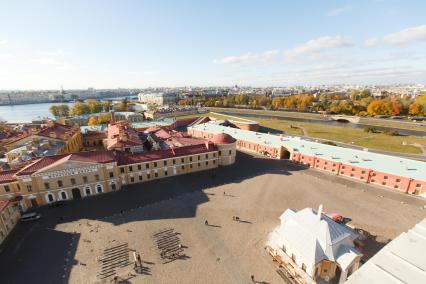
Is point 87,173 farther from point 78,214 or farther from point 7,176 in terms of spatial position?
point 7,176

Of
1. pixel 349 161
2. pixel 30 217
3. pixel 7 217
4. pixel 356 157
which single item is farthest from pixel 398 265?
pixel 7 217

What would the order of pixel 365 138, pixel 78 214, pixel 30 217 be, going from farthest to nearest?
1. pixel 365 138
2. pixel 78 214
3. pixel 30 217

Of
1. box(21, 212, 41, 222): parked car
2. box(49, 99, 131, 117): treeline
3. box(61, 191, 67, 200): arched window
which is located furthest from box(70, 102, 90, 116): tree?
box(21, 212, 41, 222): parked car

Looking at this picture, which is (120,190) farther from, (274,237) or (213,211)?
(274,237)

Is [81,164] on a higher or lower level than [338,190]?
higher

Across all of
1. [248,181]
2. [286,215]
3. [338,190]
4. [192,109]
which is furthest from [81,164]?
[192,109]

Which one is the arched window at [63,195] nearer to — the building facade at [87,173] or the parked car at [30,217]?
the building facade at [87,173]
